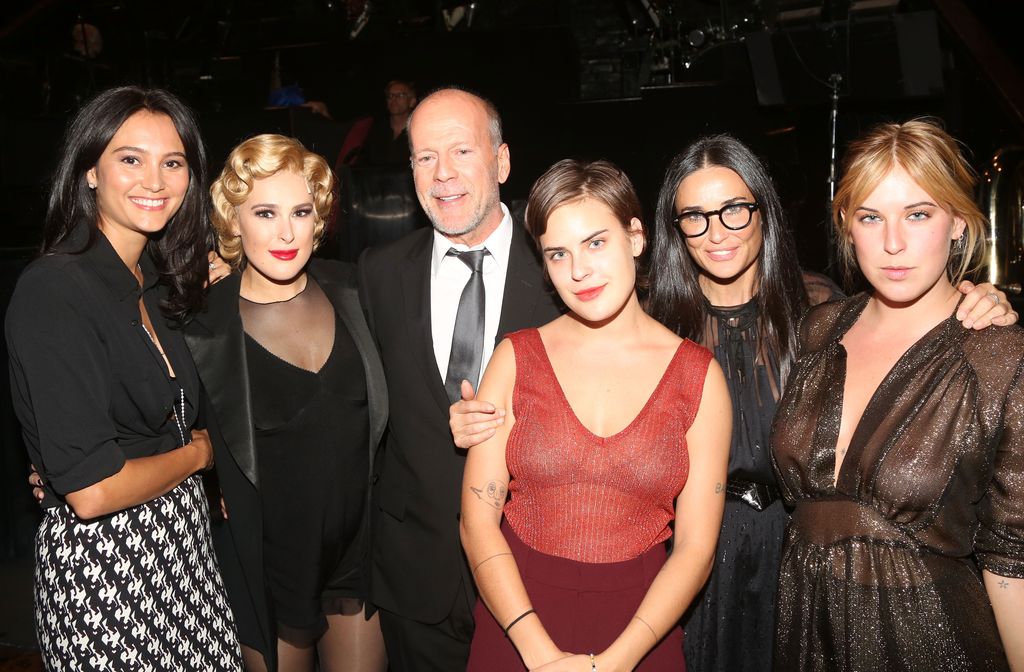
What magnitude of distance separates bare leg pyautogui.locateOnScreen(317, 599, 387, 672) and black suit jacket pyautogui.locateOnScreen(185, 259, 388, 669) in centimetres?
Answer: 25

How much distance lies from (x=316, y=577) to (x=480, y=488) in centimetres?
82

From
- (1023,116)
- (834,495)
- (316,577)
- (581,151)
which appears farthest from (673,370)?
(581,151)

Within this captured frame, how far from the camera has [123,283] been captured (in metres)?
2.17

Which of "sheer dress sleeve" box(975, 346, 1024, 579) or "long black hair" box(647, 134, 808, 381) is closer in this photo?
"sheer dress sleeve" box(975, 346, 1024, 579)

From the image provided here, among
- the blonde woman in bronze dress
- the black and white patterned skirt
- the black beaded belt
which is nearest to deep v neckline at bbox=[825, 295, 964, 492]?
the blonde woman in bronze dress

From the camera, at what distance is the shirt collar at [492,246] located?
253cm

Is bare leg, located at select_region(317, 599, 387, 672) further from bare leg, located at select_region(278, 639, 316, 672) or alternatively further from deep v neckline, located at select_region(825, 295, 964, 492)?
deep v neckline, located at select_region(825, 295, 964, 492)

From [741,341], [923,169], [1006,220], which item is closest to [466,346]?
[741,341]

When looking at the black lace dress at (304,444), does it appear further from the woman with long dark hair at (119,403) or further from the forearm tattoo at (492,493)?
the forearm tattoo at (492,493)

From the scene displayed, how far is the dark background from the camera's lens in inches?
225

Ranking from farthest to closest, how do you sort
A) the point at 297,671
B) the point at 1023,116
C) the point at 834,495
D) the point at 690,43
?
the point at 690,43, the point at 1023,116, the point at 297,671, the point at 834,495

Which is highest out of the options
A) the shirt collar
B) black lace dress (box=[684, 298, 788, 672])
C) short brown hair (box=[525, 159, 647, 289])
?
short brown hair (box=[525, 159, 647, 289])

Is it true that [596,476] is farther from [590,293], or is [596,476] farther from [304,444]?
[304,444]

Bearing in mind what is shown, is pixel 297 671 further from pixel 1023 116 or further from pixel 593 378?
pixel 1023 116
